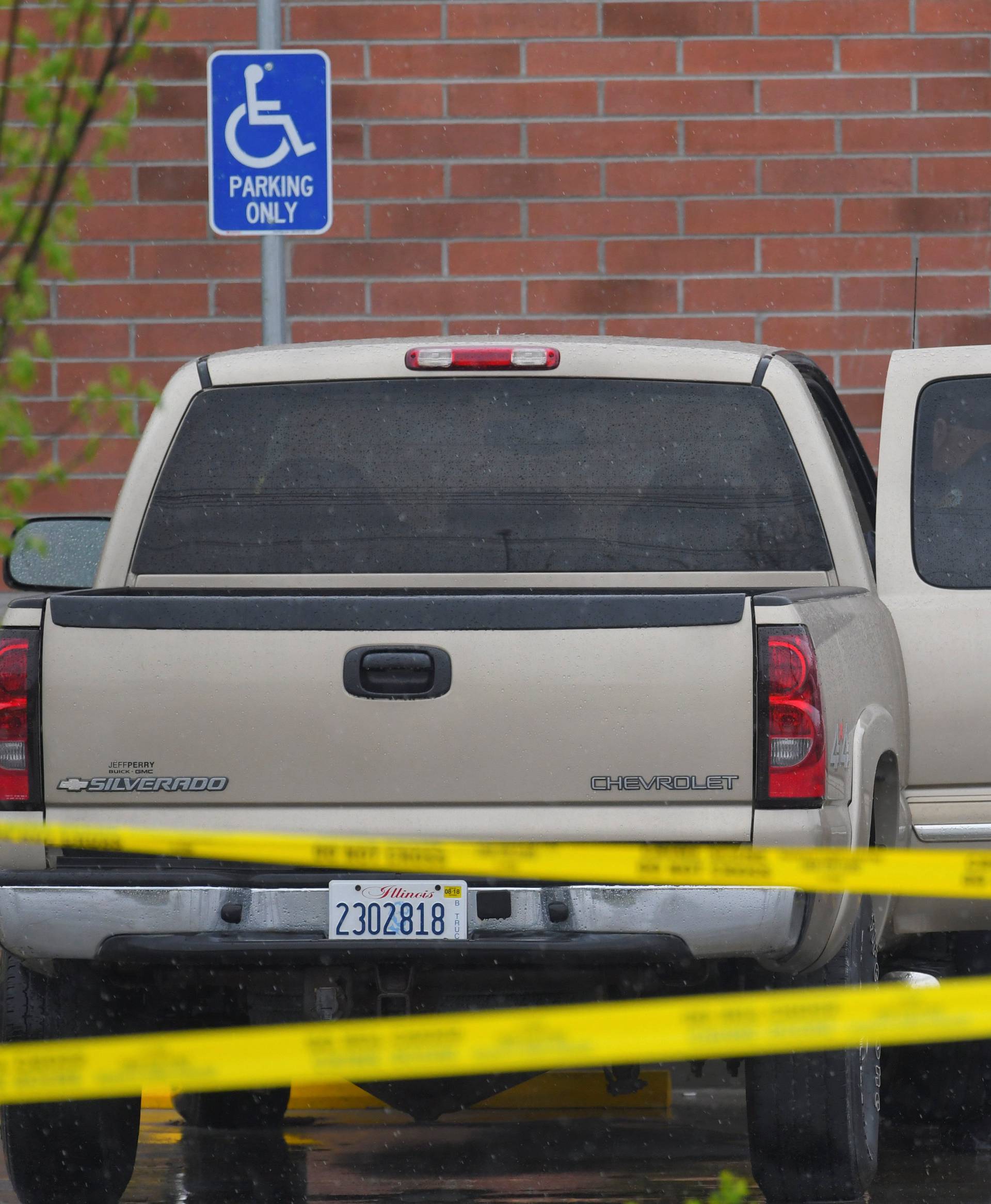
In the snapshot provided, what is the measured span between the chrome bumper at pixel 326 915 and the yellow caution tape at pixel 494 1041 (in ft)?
0.49

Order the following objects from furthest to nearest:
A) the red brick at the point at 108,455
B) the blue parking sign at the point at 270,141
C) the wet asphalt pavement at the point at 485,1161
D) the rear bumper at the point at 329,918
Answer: the red brick at the point at 108,455
the blue parking sign at the point at 270,141
the wet asphalt pavement at the point at 485,1161
the rear bumper at the point at 329,918

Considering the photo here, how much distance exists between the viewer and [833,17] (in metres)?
10.9

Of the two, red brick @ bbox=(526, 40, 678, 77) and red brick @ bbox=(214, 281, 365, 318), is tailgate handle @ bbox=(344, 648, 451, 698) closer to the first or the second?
red brick @ bbox=(214, 281, 365, 318)

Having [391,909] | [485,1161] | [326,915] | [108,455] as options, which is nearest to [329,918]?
[326,915]

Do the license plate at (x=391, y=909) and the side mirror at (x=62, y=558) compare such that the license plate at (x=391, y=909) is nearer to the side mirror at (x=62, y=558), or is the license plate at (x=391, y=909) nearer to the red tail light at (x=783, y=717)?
the red tail light at (x=783, y=717)

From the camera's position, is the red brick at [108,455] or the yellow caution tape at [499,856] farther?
the red brick at [108,455]

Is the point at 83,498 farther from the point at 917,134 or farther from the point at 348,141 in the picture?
the point at 917,134

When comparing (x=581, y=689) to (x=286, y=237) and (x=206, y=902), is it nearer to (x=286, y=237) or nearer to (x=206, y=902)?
(x=206, y=902)

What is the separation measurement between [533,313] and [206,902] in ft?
21.8

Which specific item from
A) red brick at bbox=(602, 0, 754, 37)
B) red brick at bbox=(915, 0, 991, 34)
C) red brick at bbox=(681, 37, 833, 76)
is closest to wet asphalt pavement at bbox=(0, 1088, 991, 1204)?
red brick at bbox=(681, 37, 833, 76)

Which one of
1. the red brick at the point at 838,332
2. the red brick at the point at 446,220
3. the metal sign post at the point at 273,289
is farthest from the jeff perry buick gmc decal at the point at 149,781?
the red brick at the point at 838,332

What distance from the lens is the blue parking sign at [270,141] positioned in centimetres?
823

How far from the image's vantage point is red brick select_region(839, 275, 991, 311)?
10.9 m

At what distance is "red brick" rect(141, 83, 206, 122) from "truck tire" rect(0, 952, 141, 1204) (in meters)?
6.56
